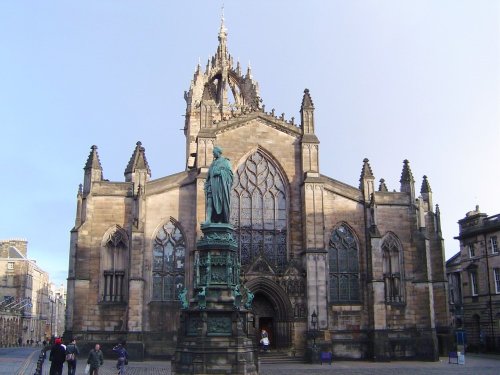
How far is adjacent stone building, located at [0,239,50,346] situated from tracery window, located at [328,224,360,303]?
4247 cm

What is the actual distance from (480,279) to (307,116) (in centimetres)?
2243

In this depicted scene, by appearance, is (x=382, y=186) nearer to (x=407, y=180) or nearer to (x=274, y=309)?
(x=407, y=180)

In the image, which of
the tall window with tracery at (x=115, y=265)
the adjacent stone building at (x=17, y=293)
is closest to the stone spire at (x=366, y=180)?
the tall window with tracery at (x=115, y=265)

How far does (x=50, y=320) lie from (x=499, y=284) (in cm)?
9111

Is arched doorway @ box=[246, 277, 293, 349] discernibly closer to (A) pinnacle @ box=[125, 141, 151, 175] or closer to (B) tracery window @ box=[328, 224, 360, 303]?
(B) tracery window @ box=[328, 224, 360, 303]

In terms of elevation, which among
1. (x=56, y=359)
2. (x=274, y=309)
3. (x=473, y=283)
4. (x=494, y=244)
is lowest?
(x=56, y=359)

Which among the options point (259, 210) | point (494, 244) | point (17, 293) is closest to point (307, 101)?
point (259, 210)

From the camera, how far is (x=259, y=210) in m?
35.1

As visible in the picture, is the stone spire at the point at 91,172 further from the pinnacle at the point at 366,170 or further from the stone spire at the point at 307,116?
the pinnacle at the point at 366,170

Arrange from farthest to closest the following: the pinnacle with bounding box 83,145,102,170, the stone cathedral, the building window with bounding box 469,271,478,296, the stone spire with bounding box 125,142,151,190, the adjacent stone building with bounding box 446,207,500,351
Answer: the building window with bounding box 469,271,478,296
the adjacent stone building with bounding box 446,207,500,351
the pinnacle with bounding box 83,145,102,170
the stone spire with bounding box 125,142,151,190
the stone cathedral

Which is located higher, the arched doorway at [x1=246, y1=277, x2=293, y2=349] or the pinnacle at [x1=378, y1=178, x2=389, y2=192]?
the pinnacle at [x1=378, y1=178, x2=389, y2=192]

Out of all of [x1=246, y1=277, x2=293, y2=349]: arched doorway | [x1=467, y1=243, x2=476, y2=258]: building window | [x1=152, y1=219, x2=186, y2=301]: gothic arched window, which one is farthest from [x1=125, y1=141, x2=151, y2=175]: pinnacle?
[x1=467, y1=243, x2=476, y2=258]: building window

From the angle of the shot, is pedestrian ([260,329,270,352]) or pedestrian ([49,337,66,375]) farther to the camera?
pedestrian ([260,329,270,352])

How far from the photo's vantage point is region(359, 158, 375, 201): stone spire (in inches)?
1412
